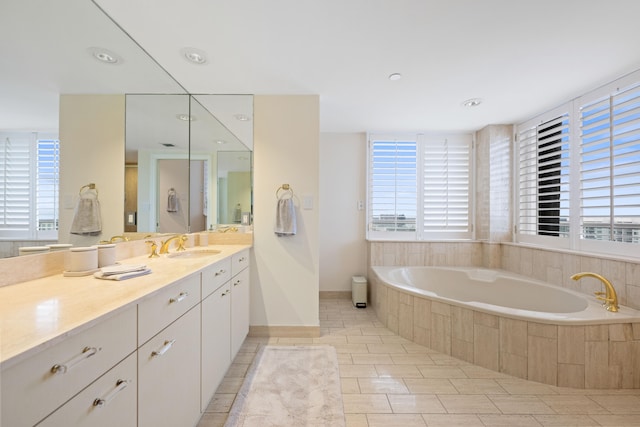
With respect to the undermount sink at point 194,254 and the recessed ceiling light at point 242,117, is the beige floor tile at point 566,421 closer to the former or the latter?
the undermount sink at point 194,254

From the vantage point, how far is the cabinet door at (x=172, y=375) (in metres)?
0.96

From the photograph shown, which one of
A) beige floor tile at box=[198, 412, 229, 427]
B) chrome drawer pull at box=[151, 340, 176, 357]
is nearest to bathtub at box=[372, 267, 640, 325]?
beige floor tile at box=[198, 412, 229, 427]

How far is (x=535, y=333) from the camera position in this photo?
1.81 meters

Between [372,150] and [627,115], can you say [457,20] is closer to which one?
[627,115]

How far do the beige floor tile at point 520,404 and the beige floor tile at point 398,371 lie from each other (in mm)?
482

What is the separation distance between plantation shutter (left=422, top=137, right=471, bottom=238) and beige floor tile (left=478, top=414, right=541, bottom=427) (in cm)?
228

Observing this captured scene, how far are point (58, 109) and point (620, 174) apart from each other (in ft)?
12.4

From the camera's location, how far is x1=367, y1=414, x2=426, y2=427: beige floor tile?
56.9 inches

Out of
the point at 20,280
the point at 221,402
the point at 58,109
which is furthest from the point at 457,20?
the point at 221,402

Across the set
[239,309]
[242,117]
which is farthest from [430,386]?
[242,117]

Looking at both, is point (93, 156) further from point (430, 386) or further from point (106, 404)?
point (430, 386)

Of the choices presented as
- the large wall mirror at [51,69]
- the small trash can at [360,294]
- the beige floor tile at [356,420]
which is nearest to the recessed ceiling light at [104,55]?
the large wall mirror at [51,69]

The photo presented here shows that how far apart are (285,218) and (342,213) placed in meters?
1.38

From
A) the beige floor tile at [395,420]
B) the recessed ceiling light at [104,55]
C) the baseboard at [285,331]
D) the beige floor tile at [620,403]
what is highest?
the recessed ceiling light at [104,55]
